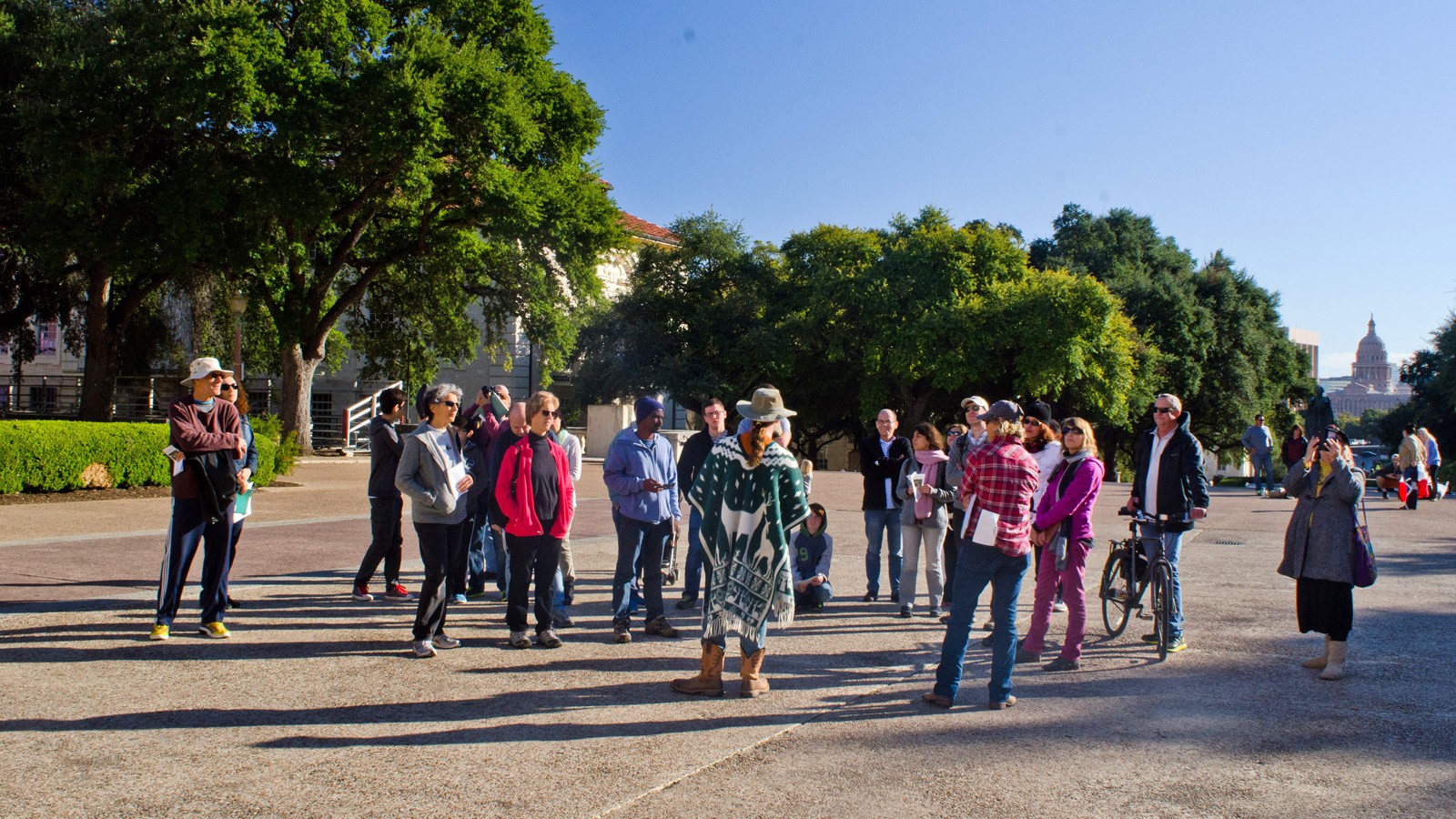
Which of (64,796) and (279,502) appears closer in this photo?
(64,796)

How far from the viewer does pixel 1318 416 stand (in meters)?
8.20

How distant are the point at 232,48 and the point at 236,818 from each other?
21882mm

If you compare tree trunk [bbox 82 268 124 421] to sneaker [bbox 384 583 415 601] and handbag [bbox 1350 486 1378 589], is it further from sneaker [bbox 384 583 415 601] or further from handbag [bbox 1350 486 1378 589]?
handbag [bbox 1350 486 1378 589]

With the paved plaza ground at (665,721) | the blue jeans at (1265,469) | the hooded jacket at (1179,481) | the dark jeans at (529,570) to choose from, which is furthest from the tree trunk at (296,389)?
the hooded jacket at (1179,481)

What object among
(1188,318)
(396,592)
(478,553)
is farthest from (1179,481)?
(1188,318)

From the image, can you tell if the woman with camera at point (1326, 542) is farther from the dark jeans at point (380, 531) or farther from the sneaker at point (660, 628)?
the dark jeans at point (380, 531)

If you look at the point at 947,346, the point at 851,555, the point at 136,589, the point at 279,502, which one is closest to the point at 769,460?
the point at 136,589

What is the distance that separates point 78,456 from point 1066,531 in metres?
15.9

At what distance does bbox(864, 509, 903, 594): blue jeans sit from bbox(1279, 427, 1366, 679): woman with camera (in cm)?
303

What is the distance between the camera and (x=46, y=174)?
23203 millimetres

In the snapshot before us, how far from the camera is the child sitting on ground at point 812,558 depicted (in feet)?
29.8

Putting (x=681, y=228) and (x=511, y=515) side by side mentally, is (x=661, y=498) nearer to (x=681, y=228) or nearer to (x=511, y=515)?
(x=511, y=515)

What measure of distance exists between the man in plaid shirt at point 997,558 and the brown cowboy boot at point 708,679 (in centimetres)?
112

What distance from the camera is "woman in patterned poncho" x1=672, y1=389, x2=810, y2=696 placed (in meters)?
6.11
